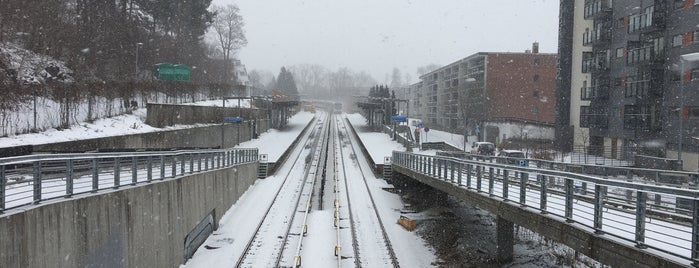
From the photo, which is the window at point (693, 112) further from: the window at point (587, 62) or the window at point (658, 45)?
the window at point (587, 62)

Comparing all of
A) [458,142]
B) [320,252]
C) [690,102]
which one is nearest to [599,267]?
[320,252]

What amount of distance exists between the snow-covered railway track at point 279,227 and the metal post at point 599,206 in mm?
8675

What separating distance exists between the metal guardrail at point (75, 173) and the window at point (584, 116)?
3699 centimetres

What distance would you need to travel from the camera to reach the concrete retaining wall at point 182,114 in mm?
33531

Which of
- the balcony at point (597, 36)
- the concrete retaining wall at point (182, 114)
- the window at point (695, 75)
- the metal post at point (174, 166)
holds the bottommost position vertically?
the metal post at point (174, 166)

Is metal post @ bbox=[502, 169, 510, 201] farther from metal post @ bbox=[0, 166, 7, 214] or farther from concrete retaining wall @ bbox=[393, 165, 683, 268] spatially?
metal post @ bbox=[0, 166, 7, 214]

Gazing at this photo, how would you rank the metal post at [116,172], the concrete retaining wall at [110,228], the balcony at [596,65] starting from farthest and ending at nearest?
the balcony at [596,65] < the metal post at [116,172] < the concrete retaining wall at [110,228]

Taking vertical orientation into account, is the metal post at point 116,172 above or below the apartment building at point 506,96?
below

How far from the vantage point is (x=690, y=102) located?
31.3 m

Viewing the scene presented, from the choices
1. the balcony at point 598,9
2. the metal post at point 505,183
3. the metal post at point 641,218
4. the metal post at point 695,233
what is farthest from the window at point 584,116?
the metal post at point 695,233

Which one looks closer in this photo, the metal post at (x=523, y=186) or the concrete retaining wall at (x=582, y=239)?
the concrete retaining wall at (x=582, y=239)

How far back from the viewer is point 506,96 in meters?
66.8

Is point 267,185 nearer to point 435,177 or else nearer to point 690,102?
point 435,177

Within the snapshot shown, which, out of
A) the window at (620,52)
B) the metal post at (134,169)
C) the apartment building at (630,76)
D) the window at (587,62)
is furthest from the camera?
the window at (587,62)
